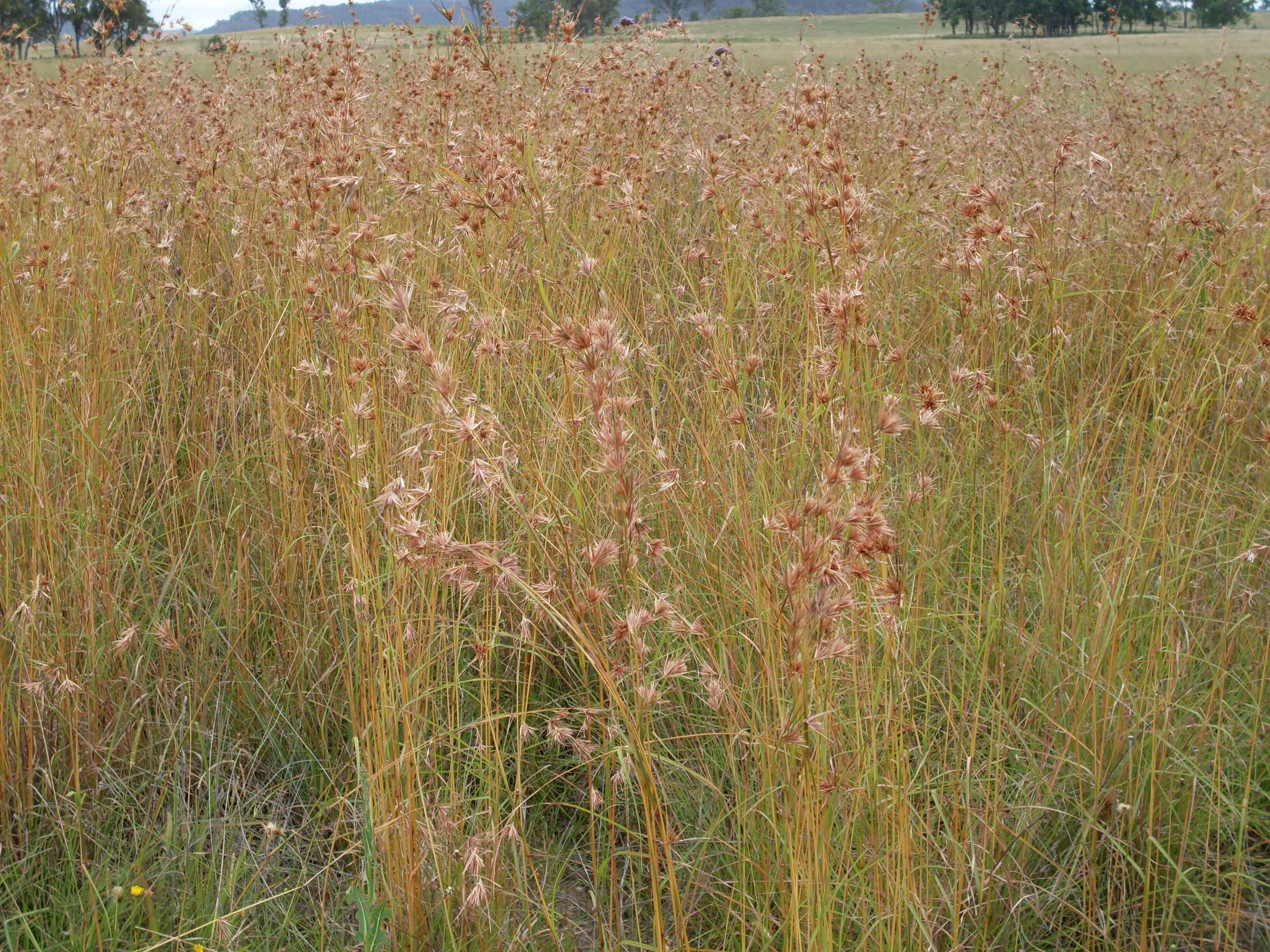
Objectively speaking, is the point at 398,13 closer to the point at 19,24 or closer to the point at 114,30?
the point at 19,24

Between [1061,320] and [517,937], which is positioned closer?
[517,937]

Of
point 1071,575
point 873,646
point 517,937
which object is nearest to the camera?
point 517,937

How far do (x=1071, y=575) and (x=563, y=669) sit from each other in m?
1.13

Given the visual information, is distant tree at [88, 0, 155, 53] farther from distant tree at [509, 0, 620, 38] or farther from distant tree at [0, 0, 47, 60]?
distant tree at [509, 0, 620, 38]

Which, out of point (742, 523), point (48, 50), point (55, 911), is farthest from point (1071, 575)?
point (48, 50)

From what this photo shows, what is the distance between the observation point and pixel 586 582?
63.2 inches

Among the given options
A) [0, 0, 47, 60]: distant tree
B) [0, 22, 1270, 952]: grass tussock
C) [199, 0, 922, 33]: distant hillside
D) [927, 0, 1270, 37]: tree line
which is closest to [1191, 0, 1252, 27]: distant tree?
[927, 0, 1270, 37]: tree line

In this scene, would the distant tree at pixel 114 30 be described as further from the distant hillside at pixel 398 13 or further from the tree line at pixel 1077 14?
the tree line at pixel 1077 14

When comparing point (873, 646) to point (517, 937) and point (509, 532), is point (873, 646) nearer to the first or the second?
point (517, 937)

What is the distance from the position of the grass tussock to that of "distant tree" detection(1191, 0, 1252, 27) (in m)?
36.3

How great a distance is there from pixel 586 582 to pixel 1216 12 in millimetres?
49076

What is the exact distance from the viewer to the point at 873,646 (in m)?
1.63

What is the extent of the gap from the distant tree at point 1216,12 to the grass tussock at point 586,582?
36334 millimetres

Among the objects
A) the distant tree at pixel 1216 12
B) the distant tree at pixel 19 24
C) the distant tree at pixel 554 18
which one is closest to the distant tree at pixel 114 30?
the distant tree at pixel 19 24
